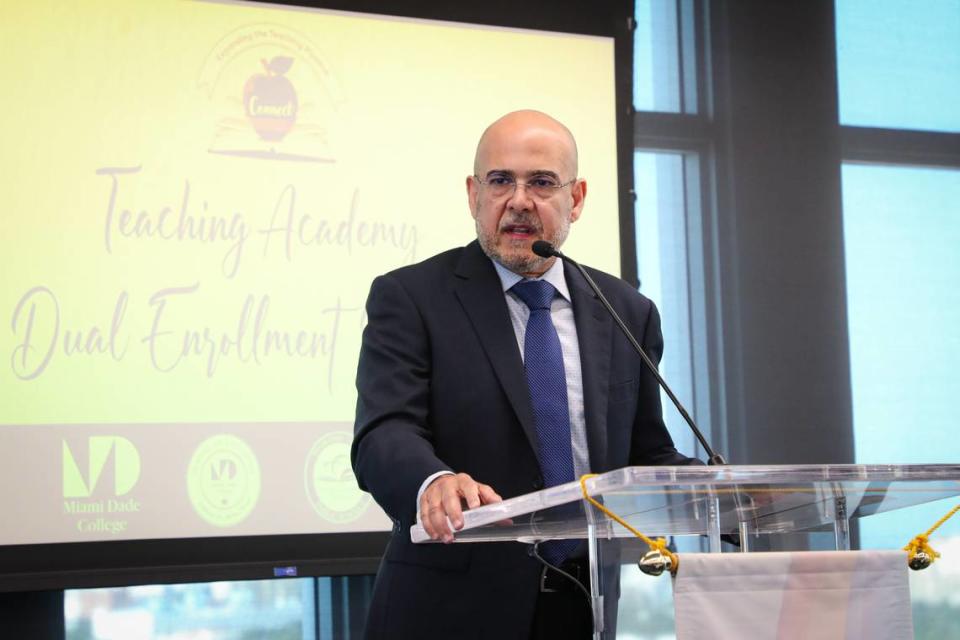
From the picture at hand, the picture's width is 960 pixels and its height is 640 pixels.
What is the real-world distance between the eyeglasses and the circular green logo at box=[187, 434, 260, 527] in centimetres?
168

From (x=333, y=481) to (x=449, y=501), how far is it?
2.13 meters

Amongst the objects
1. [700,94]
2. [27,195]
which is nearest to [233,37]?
[27,195]

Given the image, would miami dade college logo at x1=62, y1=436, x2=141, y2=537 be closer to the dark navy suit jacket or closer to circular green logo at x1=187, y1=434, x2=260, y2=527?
circular green logo at x1=187, y1=434, x2=260, y2=527

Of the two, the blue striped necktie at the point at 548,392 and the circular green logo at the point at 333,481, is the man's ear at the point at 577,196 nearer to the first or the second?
the blue striped necktie at the point at 548,392

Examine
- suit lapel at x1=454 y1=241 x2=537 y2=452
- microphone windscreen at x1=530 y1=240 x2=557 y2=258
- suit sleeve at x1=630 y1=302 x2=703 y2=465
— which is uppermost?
microphone windscreen at x1=530 y1=240 x2=557 y2=258

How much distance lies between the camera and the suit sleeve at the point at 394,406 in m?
1.66

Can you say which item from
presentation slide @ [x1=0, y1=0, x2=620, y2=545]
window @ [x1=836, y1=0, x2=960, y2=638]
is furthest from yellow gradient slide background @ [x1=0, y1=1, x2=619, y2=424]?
window @ [x1=836, y1=0, x2=960, y2=638]

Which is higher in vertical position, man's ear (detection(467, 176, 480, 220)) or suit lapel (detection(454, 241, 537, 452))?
man's ear (detection(467, 176, 480, 220))

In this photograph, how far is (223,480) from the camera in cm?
342

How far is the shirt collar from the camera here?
6.75 feet

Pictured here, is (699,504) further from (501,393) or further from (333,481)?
(333,481)

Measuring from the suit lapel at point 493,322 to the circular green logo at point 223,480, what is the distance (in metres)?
1.59

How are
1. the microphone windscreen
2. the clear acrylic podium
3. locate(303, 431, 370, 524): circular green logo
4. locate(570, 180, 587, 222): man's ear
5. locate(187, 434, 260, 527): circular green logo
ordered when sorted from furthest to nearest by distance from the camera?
locate(303, 431, 370, 524): circular green logo < locate(187, 434, 260, 527): circular green logo < locate(570, 180, 587, 222): man's ear < the microphone windscreen < the clear acrylic podium

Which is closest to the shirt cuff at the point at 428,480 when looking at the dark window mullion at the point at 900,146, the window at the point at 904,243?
the window at the point at 904,243
